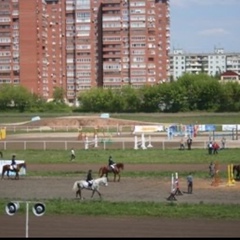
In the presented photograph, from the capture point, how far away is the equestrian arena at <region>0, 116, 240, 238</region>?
66.2ft

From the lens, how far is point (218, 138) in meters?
63.4

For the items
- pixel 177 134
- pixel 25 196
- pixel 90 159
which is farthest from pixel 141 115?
pixel 25 196

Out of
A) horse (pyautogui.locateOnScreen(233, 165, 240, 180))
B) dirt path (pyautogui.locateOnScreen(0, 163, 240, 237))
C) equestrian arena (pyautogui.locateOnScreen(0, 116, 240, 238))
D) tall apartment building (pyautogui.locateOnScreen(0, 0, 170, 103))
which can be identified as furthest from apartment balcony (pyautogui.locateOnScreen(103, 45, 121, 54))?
horse (pyautogui.locateOnScreen(233, 165, 240, 180))

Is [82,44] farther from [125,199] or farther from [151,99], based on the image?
[125,199]

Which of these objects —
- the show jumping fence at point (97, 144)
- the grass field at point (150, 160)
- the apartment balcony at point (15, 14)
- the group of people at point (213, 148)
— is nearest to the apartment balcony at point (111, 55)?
the apartment balcony at point (15, 14)

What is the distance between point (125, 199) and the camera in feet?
90.2

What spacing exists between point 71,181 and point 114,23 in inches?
3997

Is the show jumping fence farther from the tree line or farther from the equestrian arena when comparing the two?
the tree line

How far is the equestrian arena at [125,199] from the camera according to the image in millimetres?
20188

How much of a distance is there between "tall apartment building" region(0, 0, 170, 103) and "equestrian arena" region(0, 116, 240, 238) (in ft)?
280

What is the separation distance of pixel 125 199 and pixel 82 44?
110070mm

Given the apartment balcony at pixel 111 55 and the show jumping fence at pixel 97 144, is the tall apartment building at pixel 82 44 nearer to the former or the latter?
the apartment balcony at pixel 111 55

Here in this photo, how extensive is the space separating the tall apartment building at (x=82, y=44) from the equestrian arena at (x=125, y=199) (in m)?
85.4

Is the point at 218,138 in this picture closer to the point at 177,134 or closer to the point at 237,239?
the point at 177,134
